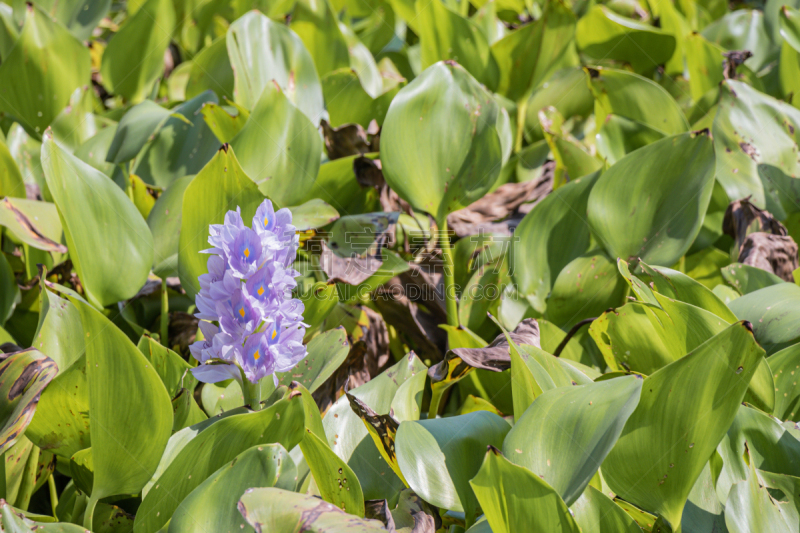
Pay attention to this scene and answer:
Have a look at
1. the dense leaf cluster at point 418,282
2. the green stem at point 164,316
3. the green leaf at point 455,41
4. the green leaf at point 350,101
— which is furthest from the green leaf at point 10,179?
the green leaf at point 455,41

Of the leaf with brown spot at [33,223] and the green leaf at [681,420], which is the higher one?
the leaf with brown spot at [33,223]

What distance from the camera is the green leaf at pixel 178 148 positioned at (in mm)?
1170

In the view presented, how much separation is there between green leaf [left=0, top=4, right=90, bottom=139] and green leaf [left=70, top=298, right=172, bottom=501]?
0.91 meters

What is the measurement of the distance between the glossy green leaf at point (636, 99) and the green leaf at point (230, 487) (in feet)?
3.18

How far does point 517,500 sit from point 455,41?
112cm

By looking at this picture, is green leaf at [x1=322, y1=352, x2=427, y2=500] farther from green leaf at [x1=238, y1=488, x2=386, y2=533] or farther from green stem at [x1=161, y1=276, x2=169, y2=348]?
green stem at [x1=161, y1=276, x2=169, y2=348]

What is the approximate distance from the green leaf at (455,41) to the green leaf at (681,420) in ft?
3.26

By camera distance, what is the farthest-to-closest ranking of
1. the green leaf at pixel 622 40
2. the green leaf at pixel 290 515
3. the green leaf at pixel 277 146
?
the green leaf at pixel 622 40, the green leaf at pixel 277 146, the green leaf at pixel 290 515

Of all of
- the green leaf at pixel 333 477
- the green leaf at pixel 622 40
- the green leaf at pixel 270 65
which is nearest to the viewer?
the green leaf at pixel 333 477

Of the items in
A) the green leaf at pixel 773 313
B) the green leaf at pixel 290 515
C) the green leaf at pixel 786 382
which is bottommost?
the green leaf at pixel 786 382

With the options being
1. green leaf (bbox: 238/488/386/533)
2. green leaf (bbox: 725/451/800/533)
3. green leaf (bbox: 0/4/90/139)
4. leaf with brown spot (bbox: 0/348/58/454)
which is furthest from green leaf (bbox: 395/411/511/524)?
green leaf (bbox: 0/4/90/139)

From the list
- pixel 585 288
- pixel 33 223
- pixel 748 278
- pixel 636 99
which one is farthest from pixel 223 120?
pixel 748 278

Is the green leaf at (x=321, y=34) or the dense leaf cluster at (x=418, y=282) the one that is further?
the green leaf at (x=321, y=34)

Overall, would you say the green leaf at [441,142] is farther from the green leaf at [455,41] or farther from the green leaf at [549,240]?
the green leaf at [455,41]
